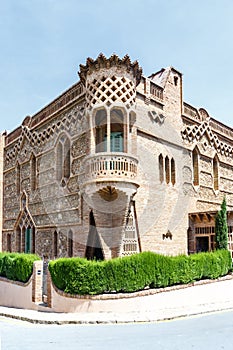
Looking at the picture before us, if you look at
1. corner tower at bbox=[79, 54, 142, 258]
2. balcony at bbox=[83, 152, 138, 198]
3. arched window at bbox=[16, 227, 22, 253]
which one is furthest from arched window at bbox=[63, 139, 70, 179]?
arched window at bbox=[16, 227, 22, 253]

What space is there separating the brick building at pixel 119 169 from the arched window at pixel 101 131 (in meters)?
0.04

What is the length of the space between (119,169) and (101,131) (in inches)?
96.9

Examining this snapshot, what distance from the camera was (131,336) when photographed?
25.8 feet

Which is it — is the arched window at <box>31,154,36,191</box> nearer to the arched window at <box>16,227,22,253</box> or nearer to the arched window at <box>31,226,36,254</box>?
the arched window at <box>31,226,36,254</box>

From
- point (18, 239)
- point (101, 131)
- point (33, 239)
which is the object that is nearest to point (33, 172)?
point (33, 239)

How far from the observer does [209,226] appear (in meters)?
17.7

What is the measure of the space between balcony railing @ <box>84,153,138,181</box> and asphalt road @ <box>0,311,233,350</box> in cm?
537

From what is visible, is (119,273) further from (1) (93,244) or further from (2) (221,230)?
(2) (221,230)

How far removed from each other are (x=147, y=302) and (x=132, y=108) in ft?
23.3

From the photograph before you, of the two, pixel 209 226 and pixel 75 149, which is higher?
pixel 75 149

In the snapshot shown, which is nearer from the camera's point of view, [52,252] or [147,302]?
[147,302]

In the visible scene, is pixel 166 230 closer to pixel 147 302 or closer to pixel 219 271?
pixel 219 271

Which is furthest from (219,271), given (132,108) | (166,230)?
(132,108)

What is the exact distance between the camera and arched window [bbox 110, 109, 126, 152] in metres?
15.1
